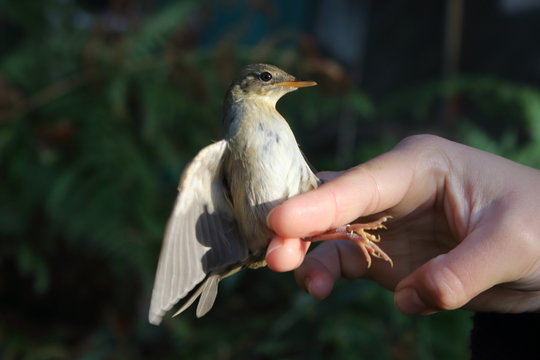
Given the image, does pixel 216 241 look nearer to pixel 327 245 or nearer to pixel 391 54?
pixel 327 245

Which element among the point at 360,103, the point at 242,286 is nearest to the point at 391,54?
the point at 360,103

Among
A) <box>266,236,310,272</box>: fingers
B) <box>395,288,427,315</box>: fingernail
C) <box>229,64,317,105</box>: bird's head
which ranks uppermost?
<box>229,64,317,105</box>: bird's head

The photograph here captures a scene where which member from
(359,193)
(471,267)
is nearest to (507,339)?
(471,267)

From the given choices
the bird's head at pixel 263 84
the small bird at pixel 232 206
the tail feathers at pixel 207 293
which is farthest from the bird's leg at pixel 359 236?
the bird's head at pixel 263 84

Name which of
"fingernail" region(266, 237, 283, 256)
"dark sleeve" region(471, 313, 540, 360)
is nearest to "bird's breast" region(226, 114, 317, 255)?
"fingernail" region(266, 237, 283, 256)

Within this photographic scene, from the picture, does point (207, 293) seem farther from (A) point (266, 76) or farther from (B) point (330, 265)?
(A) point (266, 76)

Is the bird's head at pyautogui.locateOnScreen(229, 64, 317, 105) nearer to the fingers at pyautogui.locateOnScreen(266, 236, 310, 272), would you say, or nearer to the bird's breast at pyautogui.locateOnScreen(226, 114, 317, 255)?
the bird's breast at pyautogui.locateOnScreen(226, 114, 317, 255)
